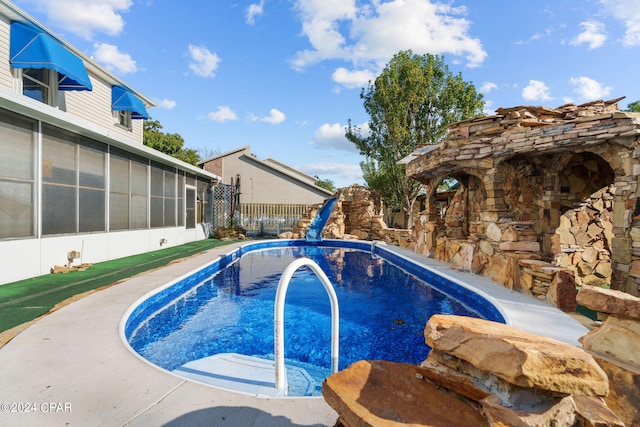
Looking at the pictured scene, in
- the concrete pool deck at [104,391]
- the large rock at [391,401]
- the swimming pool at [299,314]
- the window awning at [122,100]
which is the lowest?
the swimming pool at [299,314]

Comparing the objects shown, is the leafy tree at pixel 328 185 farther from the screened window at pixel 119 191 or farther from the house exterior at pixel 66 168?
the screened window at pixel 119 191

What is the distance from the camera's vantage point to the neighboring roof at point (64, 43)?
7.95 metres

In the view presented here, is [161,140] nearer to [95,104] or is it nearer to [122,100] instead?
[122,100]

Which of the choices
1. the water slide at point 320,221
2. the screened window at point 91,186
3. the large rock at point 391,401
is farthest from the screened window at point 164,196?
the large rock at point 391,401

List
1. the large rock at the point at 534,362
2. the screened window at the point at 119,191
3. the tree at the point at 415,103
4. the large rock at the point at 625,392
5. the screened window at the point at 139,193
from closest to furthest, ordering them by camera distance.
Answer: the large rock at the point at 534,362, the large rock at the point at 625,392, the screened window at the point at 119,191, the screened window at the point at 139,193, the tree at the point at 415,103

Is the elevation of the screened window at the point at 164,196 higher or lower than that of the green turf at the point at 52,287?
higher

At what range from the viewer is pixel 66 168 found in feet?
24.6

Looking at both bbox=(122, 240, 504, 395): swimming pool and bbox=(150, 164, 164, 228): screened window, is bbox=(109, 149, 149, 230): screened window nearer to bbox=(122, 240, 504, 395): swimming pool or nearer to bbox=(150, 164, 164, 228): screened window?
bbox=(150, 164, 164, 228): screened window

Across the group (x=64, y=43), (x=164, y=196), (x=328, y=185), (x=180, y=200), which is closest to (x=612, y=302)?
(x=164, y=196)

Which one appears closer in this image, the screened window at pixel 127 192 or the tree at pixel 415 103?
the screened window at pixel 127 192

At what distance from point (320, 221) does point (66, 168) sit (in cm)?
1296

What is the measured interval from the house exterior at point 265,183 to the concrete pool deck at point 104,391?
19.5m

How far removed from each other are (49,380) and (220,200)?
16386 mm

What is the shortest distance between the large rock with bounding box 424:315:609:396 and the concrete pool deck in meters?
1.22
